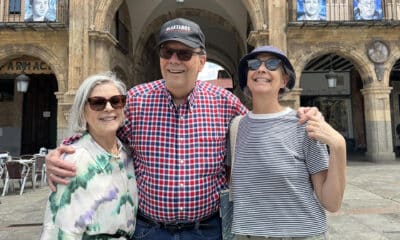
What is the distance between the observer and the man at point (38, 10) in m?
12.1

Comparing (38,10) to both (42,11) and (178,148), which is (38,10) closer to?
(42,11)

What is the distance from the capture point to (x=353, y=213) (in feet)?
17.2

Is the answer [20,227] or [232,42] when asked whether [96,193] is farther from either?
[232,42]

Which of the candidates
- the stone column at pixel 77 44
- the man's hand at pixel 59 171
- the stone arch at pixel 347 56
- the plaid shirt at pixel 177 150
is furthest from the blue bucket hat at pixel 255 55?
the stone arch at pixel 347 56

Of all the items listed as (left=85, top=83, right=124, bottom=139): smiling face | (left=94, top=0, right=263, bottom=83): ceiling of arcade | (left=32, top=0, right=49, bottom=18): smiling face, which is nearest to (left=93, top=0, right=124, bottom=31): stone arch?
(left=32, top=0, right=49, bottom=18): smiling face

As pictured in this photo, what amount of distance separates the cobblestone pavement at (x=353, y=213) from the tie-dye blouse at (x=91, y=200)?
3.32 meters

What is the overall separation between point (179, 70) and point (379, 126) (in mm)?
13430

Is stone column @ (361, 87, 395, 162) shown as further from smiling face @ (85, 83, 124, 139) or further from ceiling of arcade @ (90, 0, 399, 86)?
smiling face @ (85, 83, 124, 139)

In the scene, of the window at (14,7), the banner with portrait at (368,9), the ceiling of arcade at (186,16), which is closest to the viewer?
the banner with portrait at (368,9)

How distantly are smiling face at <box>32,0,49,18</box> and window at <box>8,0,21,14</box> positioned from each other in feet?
4.24

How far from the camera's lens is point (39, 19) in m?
12.1

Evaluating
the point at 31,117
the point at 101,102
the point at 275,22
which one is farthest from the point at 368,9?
the point at 31,117

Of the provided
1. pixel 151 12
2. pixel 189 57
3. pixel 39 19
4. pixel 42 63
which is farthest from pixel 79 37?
pixel 189 57

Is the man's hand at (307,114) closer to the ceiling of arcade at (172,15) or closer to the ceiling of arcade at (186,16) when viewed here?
the ceiling of arcade at (186,16)
